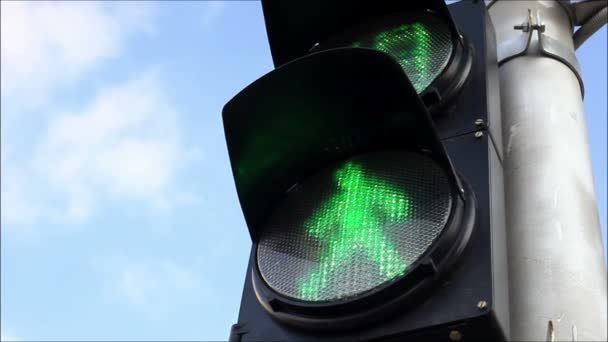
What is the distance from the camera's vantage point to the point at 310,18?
2510mm

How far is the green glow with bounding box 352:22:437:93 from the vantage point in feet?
7.47

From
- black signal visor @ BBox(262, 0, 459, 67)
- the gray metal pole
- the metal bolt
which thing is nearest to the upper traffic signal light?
black signal visor @ BBox(262, 0, 459, 67)

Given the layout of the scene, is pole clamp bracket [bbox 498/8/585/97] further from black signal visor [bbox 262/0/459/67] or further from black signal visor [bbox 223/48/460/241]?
black signal visor [bbox 223/48/460/241]

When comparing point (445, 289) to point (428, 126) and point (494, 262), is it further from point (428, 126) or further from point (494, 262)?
point (428, 126)

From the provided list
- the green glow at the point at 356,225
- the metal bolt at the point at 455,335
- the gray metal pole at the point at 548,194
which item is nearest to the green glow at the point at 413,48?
the gray metal pole at the point at 548,194

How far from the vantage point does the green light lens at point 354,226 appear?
1782 mm

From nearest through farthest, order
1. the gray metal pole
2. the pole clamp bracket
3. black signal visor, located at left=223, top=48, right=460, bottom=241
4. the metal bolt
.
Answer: the metal bolt → the gray metal pole → black signal visor, located at left=223, top=48, right=460, bottom=241 → the pole clamp bracket

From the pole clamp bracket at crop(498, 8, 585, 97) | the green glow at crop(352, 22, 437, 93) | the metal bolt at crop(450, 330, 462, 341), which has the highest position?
the green glow at crop(352, 22, 437, 93)

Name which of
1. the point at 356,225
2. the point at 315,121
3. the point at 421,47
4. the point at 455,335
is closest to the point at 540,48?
the point at 421,47

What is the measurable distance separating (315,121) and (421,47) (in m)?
0.45

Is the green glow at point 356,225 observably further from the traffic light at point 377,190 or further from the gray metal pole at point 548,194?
the gray metal pole at point 548,194

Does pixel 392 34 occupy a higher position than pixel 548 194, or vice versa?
pixel 392 34

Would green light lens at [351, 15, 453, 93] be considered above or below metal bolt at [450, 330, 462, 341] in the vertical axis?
above

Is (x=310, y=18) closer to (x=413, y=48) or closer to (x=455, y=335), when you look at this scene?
(x=413, y=48)
